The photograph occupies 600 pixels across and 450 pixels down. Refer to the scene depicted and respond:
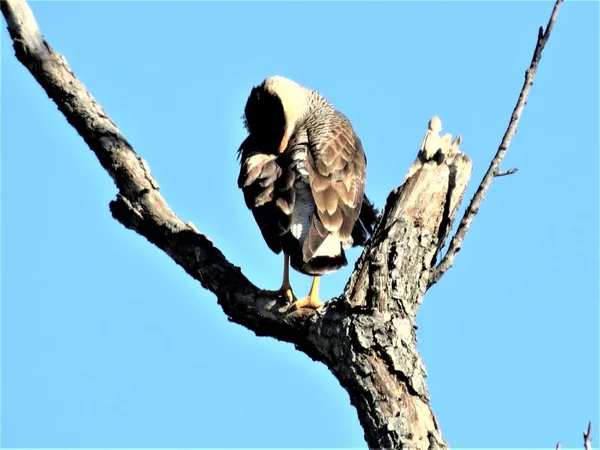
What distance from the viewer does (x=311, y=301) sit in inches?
221

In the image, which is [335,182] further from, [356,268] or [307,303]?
[356,268]

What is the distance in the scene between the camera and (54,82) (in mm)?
6453

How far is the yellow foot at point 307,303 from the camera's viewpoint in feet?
17.9

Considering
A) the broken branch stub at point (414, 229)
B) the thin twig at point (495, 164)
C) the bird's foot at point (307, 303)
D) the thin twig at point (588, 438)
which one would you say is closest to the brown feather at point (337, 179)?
the bird's foot at point (307, 303)

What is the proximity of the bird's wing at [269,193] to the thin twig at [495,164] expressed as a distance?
1.24 metres

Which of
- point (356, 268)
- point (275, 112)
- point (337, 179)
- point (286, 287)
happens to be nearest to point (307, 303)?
point (286, 287)

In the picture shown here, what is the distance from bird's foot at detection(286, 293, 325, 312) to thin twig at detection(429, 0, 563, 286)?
→ 0.69 meters

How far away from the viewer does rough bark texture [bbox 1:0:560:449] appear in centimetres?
473

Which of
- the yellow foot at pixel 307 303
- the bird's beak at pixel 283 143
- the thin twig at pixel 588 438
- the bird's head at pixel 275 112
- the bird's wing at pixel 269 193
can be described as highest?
the bird's head at pixel 275 112

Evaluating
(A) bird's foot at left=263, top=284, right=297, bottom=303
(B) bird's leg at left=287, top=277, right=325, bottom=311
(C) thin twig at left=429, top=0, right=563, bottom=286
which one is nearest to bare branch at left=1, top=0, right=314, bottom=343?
(A) bird's foot at left=263, top=284, right=297, bottom=303

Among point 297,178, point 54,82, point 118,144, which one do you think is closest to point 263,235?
point 297,178

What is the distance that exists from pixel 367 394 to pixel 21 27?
3.53 m

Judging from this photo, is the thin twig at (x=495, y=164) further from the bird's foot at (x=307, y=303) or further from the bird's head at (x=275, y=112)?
the bird's head at (x=275, y=112)

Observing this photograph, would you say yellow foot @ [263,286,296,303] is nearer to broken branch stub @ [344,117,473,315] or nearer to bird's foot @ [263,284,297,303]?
bird's foot @ [263,284,297,303]
